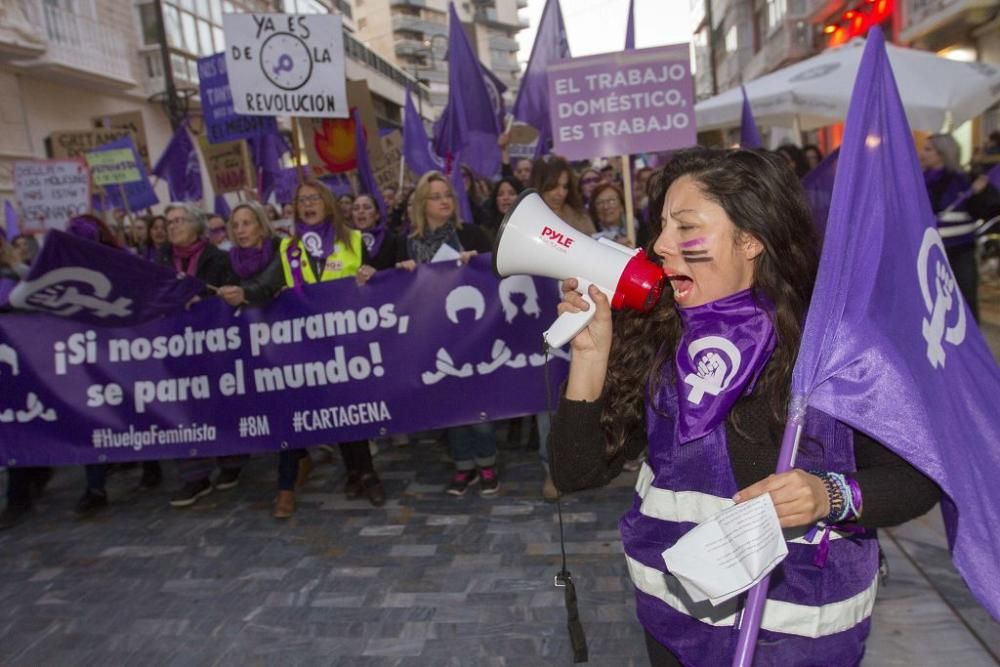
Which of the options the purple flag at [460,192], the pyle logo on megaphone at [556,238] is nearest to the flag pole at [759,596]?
the pyle logo on megaphone at [556,238]

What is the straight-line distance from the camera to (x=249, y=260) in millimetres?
4531

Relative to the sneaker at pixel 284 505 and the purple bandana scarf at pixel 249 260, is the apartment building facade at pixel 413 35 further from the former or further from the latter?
the sneaker at pixel 284 505

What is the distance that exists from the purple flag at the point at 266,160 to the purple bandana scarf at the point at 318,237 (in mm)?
5349

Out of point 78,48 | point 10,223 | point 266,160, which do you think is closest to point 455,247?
point 266,160

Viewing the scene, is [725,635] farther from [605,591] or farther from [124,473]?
[124,473]

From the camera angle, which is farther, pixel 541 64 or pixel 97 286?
pixel 541 64

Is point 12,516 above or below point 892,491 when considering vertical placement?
below

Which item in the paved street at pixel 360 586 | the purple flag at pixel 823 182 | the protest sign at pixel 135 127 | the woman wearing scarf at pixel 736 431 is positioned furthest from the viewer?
the protest sign at pixel 135 127

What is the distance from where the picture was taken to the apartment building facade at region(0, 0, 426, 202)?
14438 mm

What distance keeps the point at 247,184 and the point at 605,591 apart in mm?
7415

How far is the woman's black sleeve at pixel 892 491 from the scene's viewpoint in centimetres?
121

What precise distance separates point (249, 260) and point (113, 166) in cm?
548

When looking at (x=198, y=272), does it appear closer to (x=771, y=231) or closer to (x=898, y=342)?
(x=771, y=231)

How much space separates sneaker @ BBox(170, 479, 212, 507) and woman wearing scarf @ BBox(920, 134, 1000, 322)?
17.5 ft
